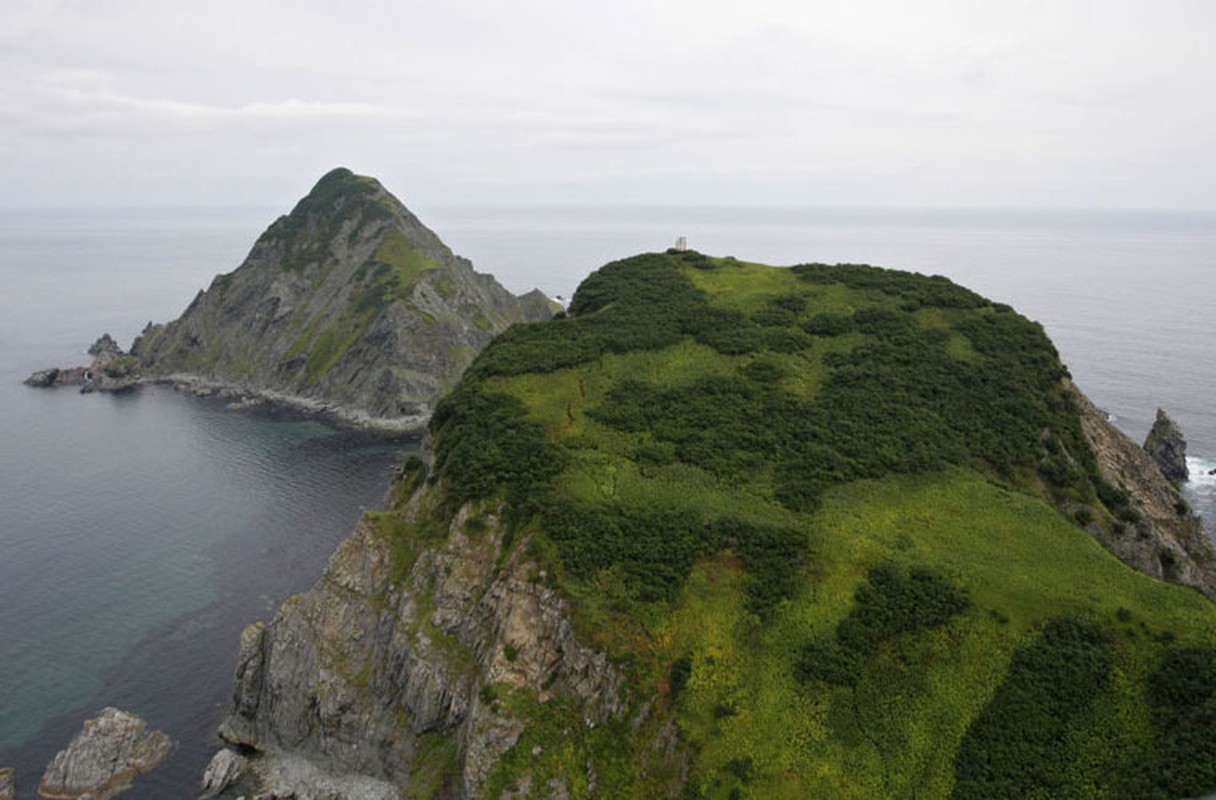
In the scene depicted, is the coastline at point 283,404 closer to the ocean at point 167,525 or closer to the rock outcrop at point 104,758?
the ocean at point 167,525

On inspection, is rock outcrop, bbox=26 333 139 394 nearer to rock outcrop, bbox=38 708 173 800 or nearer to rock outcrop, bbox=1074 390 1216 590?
rock outcrop, bbox=38 708 173 800

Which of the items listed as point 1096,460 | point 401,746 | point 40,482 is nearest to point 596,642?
point 401,746

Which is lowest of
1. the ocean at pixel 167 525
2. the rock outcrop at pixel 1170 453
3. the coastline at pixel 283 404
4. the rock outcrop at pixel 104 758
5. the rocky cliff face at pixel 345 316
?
the rock outcrop at pixel 104 758

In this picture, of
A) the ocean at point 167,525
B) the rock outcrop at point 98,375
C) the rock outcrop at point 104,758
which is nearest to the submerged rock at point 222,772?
the ocean at point 167,525

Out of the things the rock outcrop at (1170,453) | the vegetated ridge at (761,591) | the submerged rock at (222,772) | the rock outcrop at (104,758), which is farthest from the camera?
the rock outcrop at (1170,453)

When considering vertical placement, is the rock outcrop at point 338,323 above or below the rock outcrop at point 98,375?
above

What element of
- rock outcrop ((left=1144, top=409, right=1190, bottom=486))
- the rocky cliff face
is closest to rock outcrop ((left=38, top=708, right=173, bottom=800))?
the rocky cliff face
